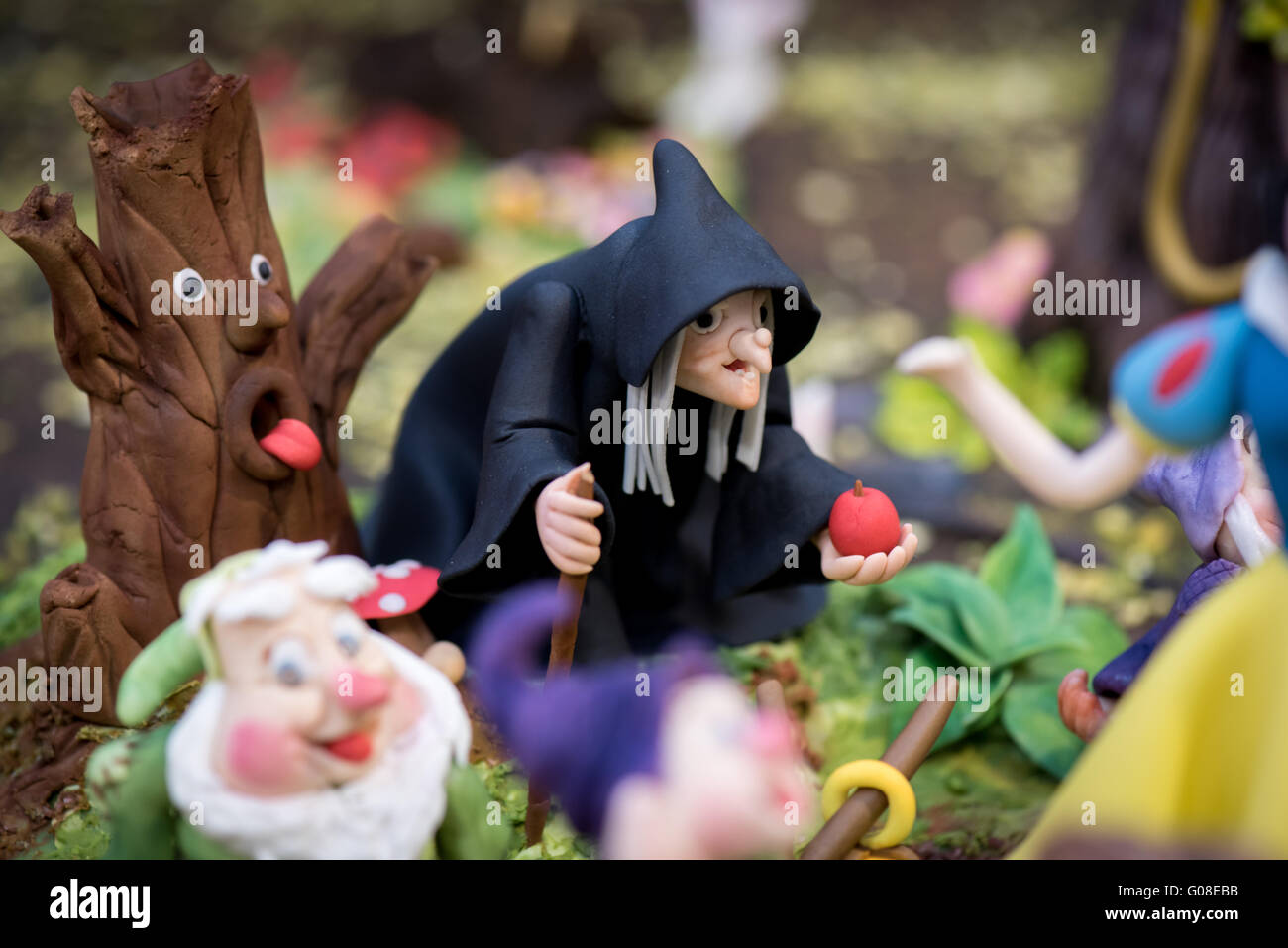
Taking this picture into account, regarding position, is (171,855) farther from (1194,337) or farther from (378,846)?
(1194,337)

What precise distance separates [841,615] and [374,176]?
111 inches

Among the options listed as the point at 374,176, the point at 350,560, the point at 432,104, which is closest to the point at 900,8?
the point at 432,104

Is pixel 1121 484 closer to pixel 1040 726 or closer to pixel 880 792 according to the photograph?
pixel 880 792

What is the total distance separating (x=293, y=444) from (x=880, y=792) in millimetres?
1072

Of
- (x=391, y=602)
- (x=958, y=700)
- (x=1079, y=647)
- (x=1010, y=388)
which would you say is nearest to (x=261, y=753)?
(x=391, y=602)

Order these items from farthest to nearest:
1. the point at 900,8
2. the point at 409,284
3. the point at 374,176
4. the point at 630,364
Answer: the point at 900,8 < the point at 374,176 < the point at 409,284 < the point at 630,364

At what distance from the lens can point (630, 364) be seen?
6.43 feet

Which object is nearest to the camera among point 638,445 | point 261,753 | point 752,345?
point 261,753

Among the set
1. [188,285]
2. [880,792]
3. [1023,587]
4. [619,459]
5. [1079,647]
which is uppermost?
[188,285]

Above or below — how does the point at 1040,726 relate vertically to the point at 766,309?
below

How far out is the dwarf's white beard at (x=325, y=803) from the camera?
1.58 meters

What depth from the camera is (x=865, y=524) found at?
203cm

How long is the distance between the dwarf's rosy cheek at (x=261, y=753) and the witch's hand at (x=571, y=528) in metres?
0.46

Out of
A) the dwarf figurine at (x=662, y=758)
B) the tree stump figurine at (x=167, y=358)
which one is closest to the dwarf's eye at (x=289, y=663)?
the dwarf figurine at (x=662, y=758)
